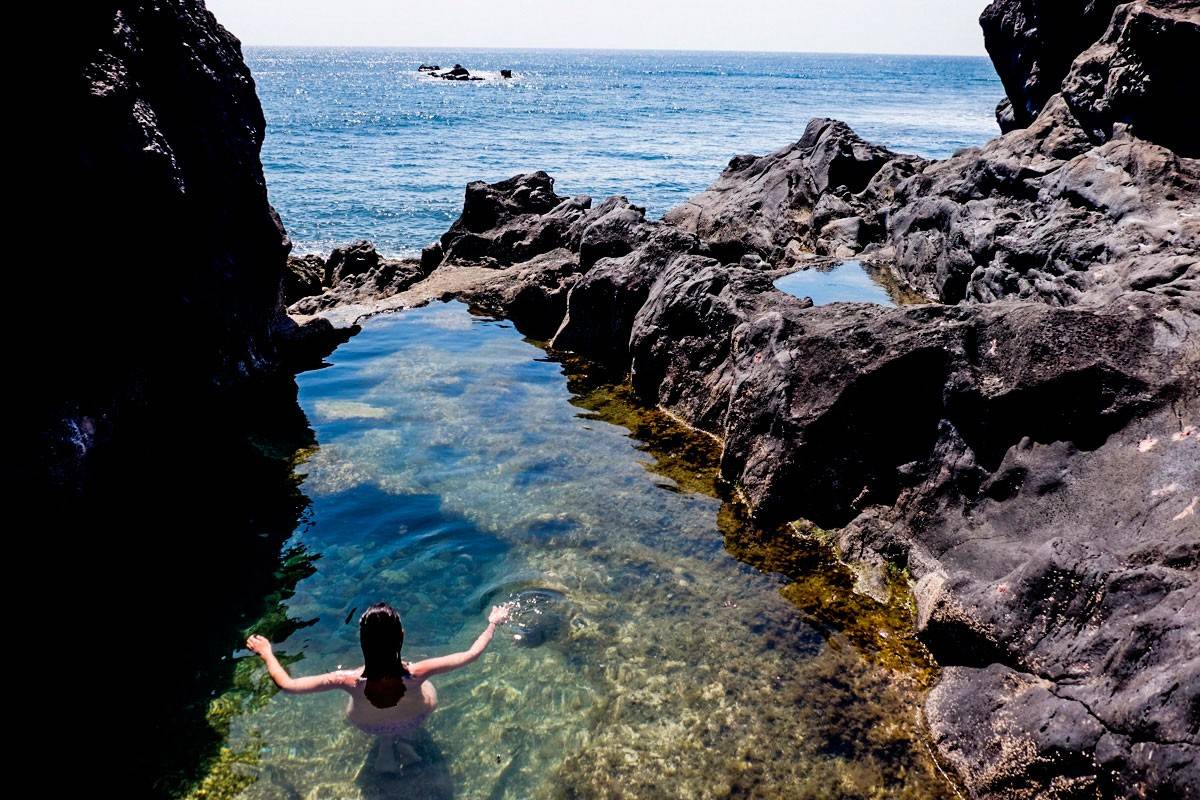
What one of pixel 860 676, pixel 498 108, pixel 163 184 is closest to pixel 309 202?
pixel 163 184

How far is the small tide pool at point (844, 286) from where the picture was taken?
60.5 ft

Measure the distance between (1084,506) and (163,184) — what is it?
10771 millimetres

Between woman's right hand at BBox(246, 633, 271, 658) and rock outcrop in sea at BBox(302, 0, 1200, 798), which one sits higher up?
rock outcrop in sea at BBox(302, 0, 1200, 798)

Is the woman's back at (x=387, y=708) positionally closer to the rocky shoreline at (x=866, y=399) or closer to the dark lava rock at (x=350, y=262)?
the rocky shoreline at (x=866, y=399)

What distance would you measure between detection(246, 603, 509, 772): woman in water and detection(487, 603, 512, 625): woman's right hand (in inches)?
26.9

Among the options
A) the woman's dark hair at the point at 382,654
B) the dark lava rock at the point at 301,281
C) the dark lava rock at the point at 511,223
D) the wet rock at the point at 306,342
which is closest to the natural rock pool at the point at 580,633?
the woman's dark hair at the point at 382,654

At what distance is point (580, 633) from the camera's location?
7809 millimetres

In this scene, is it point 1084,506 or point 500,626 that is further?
point 500,626

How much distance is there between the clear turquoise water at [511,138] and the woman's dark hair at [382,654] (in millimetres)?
25623

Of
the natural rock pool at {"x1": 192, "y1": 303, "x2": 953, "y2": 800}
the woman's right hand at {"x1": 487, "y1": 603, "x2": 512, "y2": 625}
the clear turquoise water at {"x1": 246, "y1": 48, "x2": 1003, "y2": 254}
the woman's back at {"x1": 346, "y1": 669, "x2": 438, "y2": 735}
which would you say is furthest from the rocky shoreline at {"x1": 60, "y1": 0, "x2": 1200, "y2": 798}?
the clear turquoise water at {"x1": 246, "y1": 48, "x2": 1003, "y2": 254}

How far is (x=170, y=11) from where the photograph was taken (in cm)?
1079

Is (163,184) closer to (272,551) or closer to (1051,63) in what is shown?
(272,551)

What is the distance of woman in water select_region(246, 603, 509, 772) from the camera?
6.25 metres

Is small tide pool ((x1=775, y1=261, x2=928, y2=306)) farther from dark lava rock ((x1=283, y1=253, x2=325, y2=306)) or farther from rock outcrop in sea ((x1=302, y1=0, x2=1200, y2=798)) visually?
dark lava rock ((x1=283, y1=253, x2=325, y2=306))
